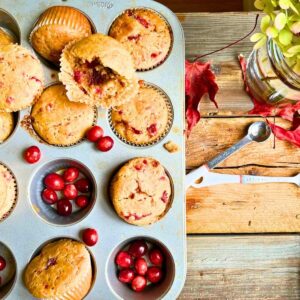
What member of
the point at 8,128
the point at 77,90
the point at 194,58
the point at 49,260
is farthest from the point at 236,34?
the point at 49,260

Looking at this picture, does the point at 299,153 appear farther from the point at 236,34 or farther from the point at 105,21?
the point at 105,21

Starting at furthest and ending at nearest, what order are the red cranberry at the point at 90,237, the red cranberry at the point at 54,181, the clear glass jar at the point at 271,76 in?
the red cranberry at the point at 54,181, the red cranberry at the point at 90,237, the clear glass jar at the point at 271,76

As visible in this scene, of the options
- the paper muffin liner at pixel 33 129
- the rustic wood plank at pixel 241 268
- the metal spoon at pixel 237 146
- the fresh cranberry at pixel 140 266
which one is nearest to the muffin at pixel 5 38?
the paper muffin liner at pixel 33 129

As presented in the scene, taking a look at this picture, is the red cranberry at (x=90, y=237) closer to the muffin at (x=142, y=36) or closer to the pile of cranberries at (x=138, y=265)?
the pile of cranberries at (x=138, y=265)

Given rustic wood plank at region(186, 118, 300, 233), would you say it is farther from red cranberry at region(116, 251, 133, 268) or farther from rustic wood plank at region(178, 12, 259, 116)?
red cranberry at region(116, 251, 133, 268)

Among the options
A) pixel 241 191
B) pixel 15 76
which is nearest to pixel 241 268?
pixel 241 191

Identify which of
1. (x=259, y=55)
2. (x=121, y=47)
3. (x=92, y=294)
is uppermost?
(x=121, y=47)

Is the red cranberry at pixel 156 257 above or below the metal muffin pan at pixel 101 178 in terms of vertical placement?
below
